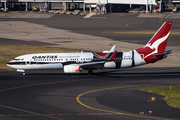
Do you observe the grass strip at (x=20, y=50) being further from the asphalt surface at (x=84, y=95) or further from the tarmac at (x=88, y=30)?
the asphalt surface at (x=84, y=95)

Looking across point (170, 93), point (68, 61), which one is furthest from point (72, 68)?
point (170, 93)

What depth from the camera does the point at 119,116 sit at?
1284 inches

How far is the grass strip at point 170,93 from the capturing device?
3746cm

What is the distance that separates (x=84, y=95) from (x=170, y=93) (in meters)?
11.2

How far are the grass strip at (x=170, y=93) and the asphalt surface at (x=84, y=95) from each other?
949 mm

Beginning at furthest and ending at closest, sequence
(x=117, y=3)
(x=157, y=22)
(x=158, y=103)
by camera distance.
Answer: (x=117, y=3) < (x=157, y=22) < (x=158, y=103)

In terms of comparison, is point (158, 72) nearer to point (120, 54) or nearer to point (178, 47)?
point (120, 54)

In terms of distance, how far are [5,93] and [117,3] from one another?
139282 millimetres

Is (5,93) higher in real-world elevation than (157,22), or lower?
lower

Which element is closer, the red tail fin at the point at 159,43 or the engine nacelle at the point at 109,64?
the engine nacelle at the point at 109,64

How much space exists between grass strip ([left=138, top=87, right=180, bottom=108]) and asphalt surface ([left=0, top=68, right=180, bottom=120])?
949 mm

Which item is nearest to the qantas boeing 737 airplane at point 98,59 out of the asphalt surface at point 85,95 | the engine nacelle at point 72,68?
the engine nacelle at point 72,68

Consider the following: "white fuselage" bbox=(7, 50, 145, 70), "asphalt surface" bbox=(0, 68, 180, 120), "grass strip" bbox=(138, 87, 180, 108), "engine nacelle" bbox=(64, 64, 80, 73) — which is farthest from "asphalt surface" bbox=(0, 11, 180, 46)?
"grass strip" bbox=(138, 87, 180, 108)

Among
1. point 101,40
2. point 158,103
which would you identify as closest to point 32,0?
point 101,40
